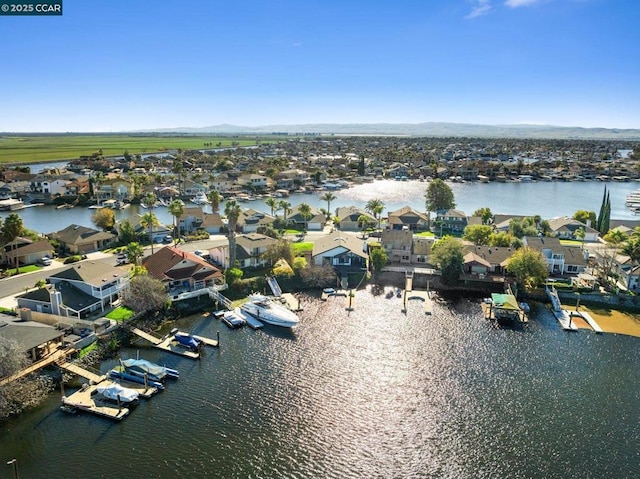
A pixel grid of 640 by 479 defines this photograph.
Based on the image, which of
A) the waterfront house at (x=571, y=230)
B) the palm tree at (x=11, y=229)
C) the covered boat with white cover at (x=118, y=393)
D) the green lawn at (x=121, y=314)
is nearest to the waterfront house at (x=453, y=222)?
the waterfront house at (x=571, y=230)

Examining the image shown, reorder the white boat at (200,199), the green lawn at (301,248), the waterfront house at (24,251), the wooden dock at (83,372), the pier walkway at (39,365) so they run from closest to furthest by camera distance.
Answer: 1. the pier walkway at (39,365)
2. the wooden dock at (83,372)
3. the waterfront house at (24,251)
4. the green lawn at (301,248)
5. the white boat at (200,199)

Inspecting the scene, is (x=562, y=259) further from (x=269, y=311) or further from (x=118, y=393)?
(x=118, y=393)

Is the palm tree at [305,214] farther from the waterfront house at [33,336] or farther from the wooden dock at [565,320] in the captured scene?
the waterfront house at [33,336]

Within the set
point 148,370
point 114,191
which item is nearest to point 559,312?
point 148,370

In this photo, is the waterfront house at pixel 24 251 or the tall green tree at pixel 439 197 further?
the tall green tree at pixel 439 197

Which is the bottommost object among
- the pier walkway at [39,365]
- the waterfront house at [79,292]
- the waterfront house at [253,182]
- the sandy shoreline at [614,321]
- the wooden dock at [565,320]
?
the sandy shoreline at [614,321]

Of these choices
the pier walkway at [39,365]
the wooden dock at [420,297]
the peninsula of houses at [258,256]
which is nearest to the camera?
the pier walkway at [39,365]
